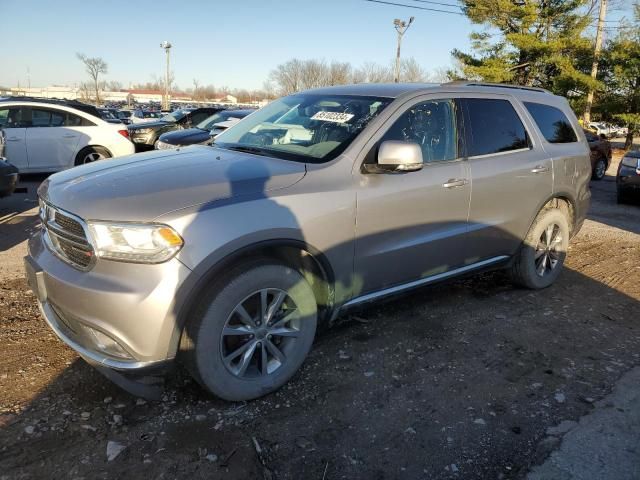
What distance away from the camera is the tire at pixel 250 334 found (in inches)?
105

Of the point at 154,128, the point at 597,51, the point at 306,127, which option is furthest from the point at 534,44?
the point at 306,127

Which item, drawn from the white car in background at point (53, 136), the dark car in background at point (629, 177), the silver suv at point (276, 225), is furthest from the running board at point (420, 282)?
the white car in background at point (53, 136)

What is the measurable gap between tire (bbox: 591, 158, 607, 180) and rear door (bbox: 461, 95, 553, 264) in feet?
37.2

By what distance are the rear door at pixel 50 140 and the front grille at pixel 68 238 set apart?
792cm

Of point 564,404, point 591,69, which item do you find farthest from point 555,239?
point 591,69

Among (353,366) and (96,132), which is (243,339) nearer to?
(353,366)

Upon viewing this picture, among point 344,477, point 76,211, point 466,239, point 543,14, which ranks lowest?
point 344,477

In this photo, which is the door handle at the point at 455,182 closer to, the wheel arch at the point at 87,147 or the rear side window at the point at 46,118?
the wheel arch at the point at 87,147

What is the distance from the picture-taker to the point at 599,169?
1473 centimetres

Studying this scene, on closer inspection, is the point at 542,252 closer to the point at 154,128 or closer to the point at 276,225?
the point at 276,225

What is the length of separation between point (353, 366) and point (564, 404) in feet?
4.22

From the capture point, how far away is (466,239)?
13.1 feet

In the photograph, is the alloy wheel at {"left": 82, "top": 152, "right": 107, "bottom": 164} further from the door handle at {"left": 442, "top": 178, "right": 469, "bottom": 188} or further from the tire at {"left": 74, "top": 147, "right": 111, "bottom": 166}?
the door handle at {"left": 442, "top": 178, "right": 469, "bottom": 188}

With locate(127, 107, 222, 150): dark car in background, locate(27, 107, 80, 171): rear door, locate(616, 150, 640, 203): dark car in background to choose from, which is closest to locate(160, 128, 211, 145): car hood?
locate(27, 107, 80, 171): rear door
